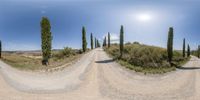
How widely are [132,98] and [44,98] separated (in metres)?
5.73

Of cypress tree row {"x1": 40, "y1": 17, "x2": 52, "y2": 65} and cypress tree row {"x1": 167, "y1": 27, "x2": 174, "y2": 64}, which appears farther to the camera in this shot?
cypress tree row {"x1": 167, "y1": 27, "x2": 174, "y2": 64}

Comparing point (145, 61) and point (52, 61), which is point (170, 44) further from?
point (52, 61)

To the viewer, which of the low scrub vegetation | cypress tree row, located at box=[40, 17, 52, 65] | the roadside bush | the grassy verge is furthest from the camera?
cypress tree row, located at box=[40, 17, 52, 65]

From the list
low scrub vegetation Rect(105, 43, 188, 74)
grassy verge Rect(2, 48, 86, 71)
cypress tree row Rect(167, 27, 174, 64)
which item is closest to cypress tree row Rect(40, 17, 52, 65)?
grassy verge Rect(2, 48, 86, 71)

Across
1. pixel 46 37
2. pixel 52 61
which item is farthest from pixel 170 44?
pixel 46 37

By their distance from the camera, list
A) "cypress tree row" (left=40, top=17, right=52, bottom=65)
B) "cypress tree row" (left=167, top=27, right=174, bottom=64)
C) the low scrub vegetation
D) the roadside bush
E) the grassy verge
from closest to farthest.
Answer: the low scrub vegetation, the grassy verge, the roadside bush, "cypress tree row" (left=40, top=17, right=52, bottom=65), "cypress tree row" (left=167, top=27, right=174, bottom=64)

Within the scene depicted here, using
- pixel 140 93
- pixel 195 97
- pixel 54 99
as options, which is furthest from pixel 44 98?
pixel 195 97

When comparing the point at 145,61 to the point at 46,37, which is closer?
the point at 145,61

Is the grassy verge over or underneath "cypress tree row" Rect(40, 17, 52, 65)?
underneath

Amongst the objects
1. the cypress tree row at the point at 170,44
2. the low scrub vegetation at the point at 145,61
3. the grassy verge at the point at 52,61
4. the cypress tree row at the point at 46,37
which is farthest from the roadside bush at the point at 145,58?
the cypress tree row at the point at 46,37

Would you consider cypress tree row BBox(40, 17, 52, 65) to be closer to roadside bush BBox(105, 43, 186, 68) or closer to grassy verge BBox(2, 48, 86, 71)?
grassy verge BBox(2, 48, 86, 71)

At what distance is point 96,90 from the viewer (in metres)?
17.5

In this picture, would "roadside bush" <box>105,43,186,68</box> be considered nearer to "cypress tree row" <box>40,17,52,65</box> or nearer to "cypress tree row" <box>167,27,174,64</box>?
"cypress tree row" <box>167,27,174,64</box>

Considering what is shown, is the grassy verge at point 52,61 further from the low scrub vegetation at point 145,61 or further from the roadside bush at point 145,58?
the roadside bush at point 145,58
